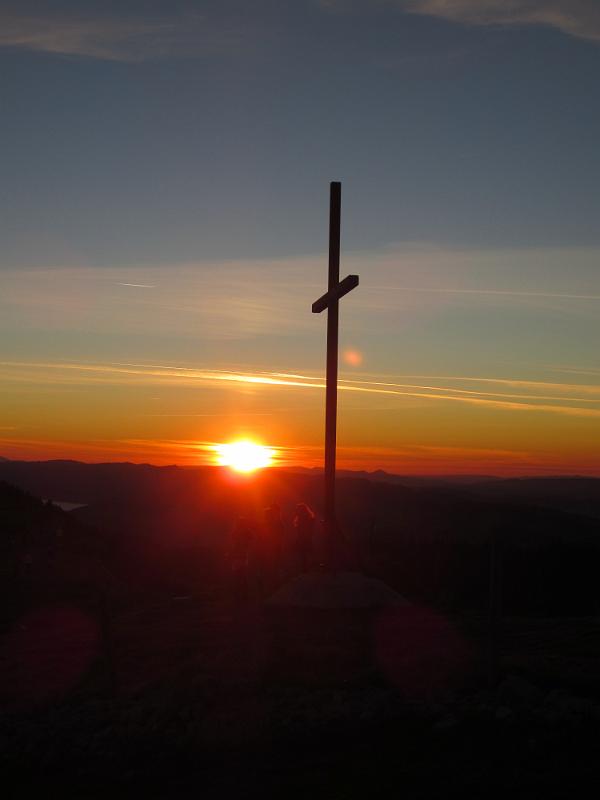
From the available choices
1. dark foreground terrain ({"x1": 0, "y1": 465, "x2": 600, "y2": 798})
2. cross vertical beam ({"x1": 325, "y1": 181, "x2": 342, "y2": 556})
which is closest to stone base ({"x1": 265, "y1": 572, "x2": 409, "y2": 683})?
dark foreground terrain ({"x1": 0, "y1": 465, "x2": 600, "y2": 798})

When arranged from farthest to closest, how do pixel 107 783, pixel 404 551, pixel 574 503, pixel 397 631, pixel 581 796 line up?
pixel 574 503
pixel 404 551
pixel 397 631
pixel 107 783
pixel 581 796

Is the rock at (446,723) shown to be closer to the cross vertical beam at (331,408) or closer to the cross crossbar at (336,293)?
the cross vertical beam at (331,408)

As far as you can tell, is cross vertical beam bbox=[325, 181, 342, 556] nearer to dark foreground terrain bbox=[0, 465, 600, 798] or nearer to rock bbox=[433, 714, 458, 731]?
dark foreground terrain bbox=[0, 465, 600, 798]

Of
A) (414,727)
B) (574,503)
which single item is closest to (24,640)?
(414,727)

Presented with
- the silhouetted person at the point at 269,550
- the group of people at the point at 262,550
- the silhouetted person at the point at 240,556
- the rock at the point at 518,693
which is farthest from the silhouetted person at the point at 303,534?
the rock at the point at 518,693

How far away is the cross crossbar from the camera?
568 inches

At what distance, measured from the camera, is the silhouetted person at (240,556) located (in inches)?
652

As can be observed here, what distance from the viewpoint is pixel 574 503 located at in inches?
4402

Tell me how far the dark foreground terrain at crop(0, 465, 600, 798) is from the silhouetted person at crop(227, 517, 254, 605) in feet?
1.22

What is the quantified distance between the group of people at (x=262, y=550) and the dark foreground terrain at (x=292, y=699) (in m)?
0.44

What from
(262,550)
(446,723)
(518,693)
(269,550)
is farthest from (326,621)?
(269,550)

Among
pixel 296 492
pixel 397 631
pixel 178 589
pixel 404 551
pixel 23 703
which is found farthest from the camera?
pixel 296 492

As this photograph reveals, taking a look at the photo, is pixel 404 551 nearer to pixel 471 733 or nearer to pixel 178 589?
pixel 178 589

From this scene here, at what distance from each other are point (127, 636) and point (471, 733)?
6.42 metres
